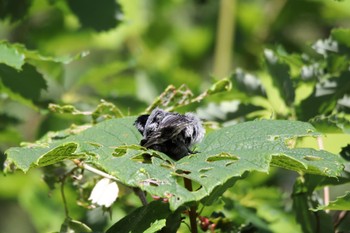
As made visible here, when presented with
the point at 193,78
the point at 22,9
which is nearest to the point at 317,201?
the point at 22,9

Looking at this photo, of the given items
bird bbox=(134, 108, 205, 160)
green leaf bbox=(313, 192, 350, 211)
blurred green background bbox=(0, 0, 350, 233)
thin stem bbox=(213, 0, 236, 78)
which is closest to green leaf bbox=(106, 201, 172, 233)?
bird bbox=(134, 108, 205, 160)

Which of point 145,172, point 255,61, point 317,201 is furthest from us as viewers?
point 255,61

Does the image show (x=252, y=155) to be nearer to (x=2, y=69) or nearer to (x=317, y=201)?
(x=317, y=201)

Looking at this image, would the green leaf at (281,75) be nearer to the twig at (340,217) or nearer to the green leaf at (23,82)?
the twig at (340,217)

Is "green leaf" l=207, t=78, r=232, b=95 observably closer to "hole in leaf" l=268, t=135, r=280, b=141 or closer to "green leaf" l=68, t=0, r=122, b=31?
"hole in leaf" l=268, t=135, r=280, b=141

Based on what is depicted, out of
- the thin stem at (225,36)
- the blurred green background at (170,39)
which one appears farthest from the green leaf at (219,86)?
the thin stem at (225,36)
